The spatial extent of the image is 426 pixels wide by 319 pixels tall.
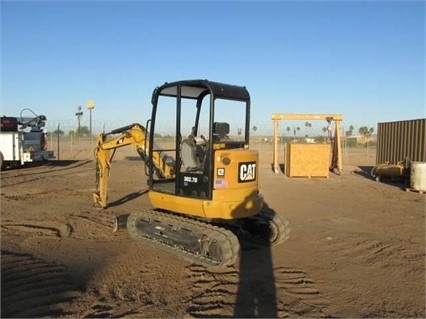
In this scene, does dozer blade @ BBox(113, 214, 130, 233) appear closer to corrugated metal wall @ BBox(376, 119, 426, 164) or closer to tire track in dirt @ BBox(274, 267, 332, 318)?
tire track in dirt @ BBox(274, 267, 332, 318)

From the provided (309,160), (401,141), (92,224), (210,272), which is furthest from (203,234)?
(401,141)

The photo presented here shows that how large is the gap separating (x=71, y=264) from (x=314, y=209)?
717 centimetres

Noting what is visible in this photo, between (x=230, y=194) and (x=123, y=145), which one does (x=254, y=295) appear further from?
(x=123, y=145)

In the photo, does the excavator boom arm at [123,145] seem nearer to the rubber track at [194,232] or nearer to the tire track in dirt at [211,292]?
the rubber track at [194,232]

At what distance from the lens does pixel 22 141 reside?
2066 cm

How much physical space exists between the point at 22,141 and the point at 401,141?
17.6m

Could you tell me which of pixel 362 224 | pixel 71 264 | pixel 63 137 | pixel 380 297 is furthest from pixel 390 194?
pixel 63 137

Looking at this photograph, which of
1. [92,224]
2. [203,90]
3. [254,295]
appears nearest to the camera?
[254,295]

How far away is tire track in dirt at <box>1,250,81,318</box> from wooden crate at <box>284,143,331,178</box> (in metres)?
14.8

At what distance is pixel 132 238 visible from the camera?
7633 millimetres

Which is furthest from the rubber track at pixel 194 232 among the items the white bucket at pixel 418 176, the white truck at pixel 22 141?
the white truck at pixel 22 141

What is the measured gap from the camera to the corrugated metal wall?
1702cm

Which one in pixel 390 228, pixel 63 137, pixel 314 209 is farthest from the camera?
pixel 63 137

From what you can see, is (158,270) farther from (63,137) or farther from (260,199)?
(63,137)
